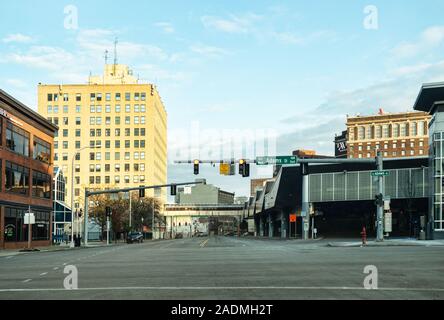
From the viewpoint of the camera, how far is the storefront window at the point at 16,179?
58.7 metres

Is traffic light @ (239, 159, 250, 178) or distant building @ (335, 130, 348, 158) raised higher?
distant building @ (335, 130, 348, 158)

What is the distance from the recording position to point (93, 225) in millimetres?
122625

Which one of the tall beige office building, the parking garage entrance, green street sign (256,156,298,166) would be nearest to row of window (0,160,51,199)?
green street sign (256,156,298,166)

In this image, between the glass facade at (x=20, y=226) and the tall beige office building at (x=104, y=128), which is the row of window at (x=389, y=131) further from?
the glass facade at (x=20, y=226)

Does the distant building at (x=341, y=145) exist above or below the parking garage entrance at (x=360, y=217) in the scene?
above

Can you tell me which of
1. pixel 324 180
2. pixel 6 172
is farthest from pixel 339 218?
pixel 6 172

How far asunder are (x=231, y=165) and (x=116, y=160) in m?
128

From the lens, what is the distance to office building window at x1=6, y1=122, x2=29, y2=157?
58.8 m

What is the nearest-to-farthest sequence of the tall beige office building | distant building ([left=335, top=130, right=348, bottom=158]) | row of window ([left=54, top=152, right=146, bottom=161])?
the tall beige office building, row of window ([left=54, top=152, right=146, bottom=161]), distant building ([left=335, top=130, right=348, bottom=158])

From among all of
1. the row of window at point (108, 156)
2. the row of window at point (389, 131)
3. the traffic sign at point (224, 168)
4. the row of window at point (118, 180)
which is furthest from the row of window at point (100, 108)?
the traffic sign at point (224, 168)

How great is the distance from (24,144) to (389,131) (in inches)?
5034

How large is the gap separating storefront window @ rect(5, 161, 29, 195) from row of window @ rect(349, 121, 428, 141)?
12661 centimetres

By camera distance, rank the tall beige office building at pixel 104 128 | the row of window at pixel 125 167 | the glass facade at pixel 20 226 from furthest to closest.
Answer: the row of window at pixel 125 167 < the tall beige office building at pixel 104 128 < the glass facade at pixel 20 226

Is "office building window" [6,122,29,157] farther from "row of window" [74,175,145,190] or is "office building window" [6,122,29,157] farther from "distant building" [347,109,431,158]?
"distant building" [347,109,431,158]
